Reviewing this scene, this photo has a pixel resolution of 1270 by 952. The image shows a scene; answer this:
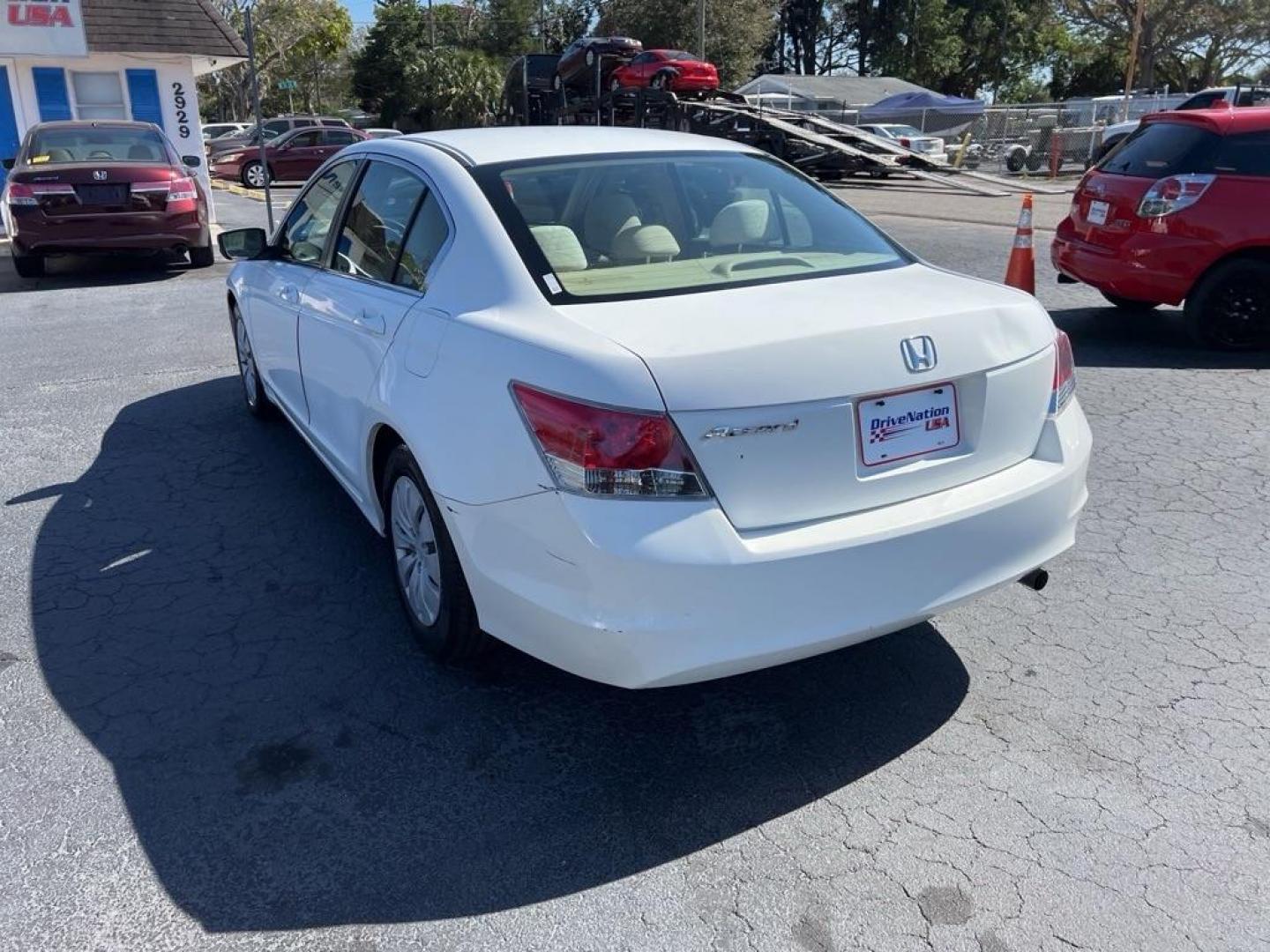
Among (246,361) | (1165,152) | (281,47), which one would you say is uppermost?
(281,47)

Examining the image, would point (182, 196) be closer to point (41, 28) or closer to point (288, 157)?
point (41, 28)

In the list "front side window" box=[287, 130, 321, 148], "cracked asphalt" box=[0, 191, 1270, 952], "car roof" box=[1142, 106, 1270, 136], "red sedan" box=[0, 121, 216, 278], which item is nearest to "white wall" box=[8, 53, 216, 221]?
"red sedan" box=[0, 121, 216, 278]

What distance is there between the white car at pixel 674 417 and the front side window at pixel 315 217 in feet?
2.27

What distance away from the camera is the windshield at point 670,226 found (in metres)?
3.14

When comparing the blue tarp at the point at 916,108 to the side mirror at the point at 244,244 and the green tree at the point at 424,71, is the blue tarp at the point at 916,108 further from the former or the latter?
the side mirror at the point at 244,244

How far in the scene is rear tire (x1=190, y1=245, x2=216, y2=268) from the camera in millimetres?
11317

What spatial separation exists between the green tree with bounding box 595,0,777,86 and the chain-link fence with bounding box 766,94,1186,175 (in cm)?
1412

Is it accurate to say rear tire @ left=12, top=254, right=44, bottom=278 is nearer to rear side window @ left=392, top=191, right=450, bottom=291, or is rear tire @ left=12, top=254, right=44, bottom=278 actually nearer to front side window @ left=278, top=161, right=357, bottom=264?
front side window @ left=278, top=161, right=357, bottom=264

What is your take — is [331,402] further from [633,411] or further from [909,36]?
[909,36]

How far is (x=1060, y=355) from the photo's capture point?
317cm

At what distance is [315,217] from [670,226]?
6.26 ft

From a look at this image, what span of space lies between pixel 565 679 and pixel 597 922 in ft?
3.45

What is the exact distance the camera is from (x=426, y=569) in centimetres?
331

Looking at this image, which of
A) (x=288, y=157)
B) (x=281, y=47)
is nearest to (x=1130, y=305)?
(x=288, y=157)
